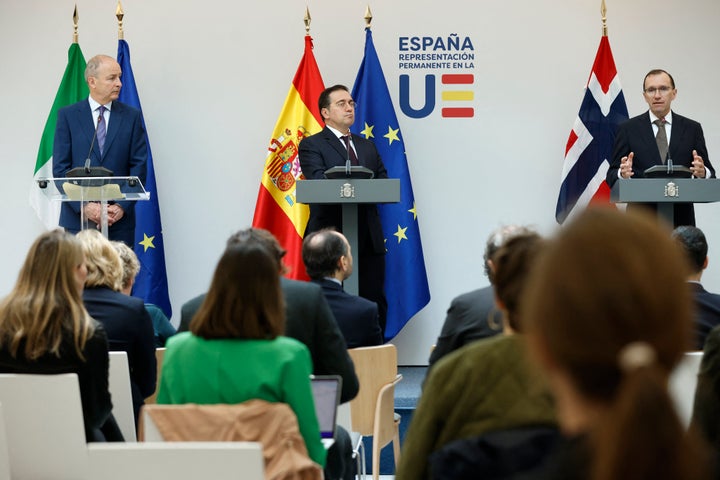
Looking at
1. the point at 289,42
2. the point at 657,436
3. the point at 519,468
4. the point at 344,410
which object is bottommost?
the point at 344,410

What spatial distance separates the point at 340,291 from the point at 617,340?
327cm

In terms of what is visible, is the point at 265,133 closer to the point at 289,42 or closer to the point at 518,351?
the point at 289,42

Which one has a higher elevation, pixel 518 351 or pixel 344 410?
pixel 518 351

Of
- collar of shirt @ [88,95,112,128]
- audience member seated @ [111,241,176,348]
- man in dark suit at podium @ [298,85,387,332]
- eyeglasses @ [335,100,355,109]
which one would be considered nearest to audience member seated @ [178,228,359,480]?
audience member seated @ [111,241,176,348]

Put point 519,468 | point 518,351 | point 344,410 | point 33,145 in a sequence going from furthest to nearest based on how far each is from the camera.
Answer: point 33,145 < point 344,410 < point 518,351 < point 519,468

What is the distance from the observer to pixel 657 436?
90cm

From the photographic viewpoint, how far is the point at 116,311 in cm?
372

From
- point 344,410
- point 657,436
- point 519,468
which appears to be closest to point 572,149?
point 344,410

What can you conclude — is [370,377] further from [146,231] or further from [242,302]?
[146,231]

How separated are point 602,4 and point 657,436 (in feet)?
22.4

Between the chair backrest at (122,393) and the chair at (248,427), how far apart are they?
39.1 inches

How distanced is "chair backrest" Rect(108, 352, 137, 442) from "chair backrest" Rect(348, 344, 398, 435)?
880 mm

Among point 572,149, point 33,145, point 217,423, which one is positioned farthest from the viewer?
point 33,145

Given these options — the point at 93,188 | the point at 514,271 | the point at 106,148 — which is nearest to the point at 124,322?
the point at 93,188
